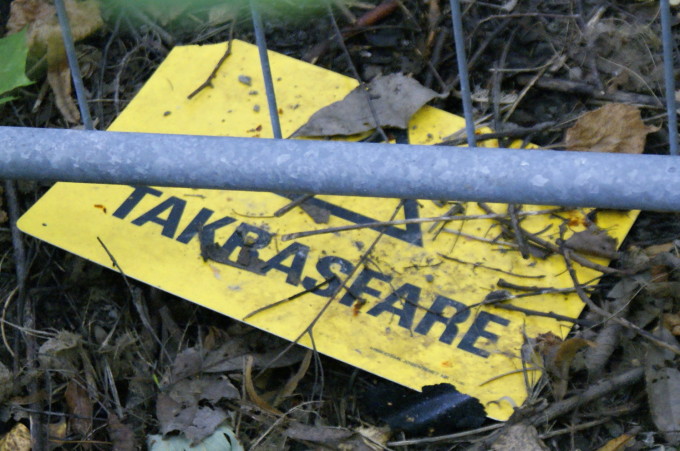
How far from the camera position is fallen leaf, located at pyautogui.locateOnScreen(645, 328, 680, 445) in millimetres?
1577

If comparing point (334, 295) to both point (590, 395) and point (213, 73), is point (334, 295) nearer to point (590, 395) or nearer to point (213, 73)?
point (590, 395)

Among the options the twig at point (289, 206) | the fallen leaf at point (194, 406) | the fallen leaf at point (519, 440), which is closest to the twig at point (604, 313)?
the fallen leaf at point (519, 440)

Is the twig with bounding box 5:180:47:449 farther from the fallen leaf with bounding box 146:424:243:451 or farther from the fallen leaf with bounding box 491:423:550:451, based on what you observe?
the fallen leaf with bounding box 491:423:550:451

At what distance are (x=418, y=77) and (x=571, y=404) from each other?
38.1 inches

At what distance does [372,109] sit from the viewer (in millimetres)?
2102

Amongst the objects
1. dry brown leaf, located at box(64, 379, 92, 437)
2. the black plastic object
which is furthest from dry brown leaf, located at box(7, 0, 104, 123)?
the black plastic object

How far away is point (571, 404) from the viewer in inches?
64.1

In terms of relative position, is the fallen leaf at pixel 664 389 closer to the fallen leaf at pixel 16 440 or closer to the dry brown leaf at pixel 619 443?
the dry brown leaf at pixel 619 443

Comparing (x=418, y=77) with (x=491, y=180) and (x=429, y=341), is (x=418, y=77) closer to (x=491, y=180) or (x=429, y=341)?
(x=429, y=341)

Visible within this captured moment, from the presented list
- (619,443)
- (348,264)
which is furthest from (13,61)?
(619,443)

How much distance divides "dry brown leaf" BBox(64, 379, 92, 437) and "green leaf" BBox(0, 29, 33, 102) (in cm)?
78

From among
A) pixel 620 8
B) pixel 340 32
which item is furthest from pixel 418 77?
pixel 620 8

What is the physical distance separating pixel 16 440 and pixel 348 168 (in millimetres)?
989

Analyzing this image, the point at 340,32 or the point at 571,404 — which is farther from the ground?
the point at 340,32
